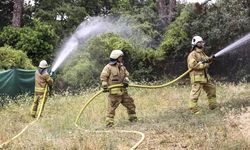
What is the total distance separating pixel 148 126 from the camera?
8094 mm

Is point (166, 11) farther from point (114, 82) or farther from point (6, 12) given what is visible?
point (114, 82)

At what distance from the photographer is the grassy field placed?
654 centimetres

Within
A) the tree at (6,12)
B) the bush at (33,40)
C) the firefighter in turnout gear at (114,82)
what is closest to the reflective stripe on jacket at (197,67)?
the firefighter in turnout gear at (114,82)

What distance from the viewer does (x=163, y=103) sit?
11.9m

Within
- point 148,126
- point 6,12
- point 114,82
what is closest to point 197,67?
point 114,82

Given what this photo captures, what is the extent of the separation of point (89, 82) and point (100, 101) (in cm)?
493

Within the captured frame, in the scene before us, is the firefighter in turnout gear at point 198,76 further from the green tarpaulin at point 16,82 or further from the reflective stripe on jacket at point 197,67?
the green tarpaulin at point 16,82

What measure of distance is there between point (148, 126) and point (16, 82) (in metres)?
7.81

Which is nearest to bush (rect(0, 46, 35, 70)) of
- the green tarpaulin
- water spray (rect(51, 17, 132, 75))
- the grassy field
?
the green tarpaulin

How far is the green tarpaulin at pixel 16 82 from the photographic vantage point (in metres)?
14.0

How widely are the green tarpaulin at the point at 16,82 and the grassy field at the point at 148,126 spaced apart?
1.13 meters

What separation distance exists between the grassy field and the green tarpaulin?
1.13m

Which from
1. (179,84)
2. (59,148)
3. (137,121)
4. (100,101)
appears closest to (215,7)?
(179,84)

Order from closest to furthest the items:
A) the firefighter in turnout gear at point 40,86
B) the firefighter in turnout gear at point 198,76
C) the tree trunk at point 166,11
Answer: the firefighter in turnout gear at point 198,76 → the firefighter in turnout gear at point 40,86 → the tree trunk at point 166,11
